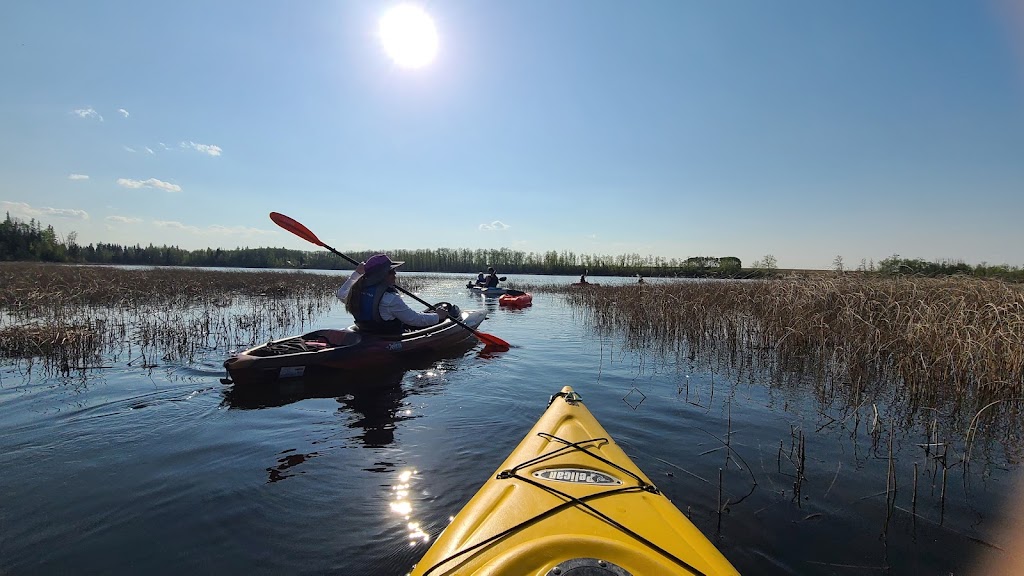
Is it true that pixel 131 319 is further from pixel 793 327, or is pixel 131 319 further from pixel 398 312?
pixel 793 327

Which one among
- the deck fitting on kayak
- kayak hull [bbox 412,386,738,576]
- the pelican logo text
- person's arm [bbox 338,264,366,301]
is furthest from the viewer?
person's arm [bbox 338,264,366,301]

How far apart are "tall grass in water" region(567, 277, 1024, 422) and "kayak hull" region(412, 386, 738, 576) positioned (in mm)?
5480

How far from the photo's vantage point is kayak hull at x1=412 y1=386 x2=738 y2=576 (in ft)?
6.53

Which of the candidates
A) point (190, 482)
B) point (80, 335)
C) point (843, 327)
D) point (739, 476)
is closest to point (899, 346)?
point (843, 327)

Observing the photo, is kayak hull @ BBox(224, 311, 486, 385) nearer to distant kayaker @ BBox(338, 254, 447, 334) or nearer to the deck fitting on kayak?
distant kayaker @ BBox(338, 254, 447, 334)

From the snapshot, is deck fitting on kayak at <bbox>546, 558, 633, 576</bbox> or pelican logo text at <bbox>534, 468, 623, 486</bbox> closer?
deck fitting on kayak at <bbox>546, 558, 633, 576</bbox>

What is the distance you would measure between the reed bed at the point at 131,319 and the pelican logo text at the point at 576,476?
817cm

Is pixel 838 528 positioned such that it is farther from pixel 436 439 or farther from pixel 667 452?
pixel 436 439

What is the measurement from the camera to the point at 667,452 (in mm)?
4707

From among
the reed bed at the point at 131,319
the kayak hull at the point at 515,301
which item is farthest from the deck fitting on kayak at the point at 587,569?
the kayak hull at the point at 515,301

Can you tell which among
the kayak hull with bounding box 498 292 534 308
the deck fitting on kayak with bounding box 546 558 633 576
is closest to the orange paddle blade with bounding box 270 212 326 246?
the deck fitting on kayak with bounding box 546 558 633 576

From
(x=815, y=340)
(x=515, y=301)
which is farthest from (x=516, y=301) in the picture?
(x=815, y=340)

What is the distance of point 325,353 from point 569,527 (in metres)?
5.56

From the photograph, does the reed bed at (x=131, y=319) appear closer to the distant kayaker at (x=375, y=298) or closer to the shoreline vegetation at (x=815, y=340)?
the shoreline vegetation at (x=815, y=340)
